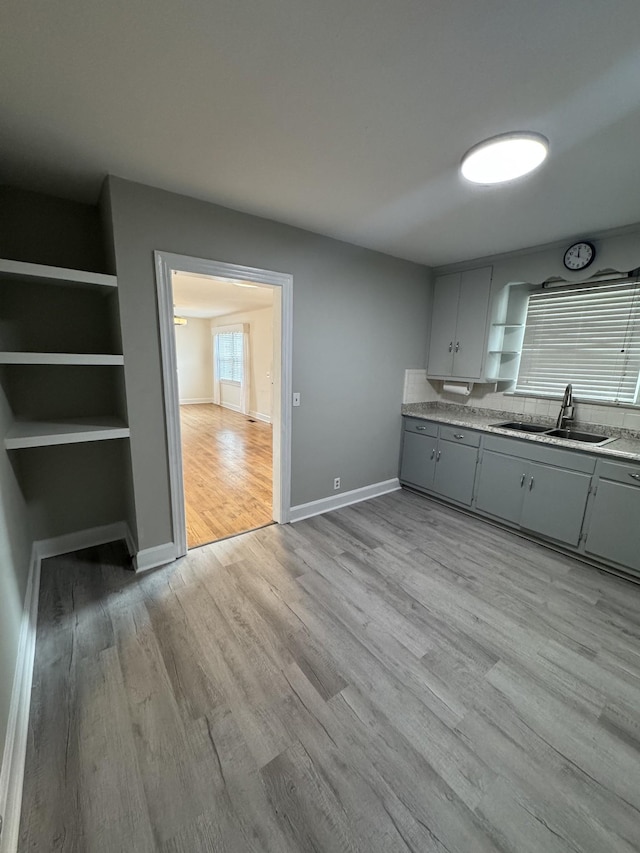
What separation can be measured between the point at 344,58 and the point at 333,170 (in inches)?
26.9

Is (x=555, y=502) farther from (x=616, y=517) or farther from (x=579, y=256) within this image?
(x=579, y=256)

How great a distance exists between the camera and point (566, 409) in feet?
9.78

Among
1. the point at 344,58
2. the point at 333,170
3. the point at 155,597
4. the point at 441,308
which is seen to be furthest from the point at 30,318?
the point at 441,308

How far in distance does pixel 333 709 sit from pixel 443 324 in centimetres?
346

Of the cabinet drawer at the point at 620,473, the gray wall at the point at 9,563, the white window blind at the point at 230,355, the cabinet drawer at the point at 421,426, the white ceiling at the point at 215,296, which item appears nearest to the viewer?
the gray wall at the point at 9,563

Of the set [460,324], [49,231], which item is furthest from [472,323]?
[49,231]

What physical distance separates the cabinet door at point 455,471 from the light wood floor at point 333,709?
92cm

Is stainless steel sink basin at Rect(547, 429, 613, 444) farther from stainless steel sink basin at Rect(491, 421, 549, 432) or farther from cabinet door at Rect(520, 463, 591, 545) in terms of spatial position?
cabinet door at Rect(520, 463, 591, 545)

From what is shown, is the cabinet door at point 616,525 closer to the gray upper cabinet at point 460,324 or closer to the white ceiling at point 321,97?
the gray upper cabinet at point 460,324

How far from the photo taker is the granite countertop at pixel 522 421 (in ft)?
7.87

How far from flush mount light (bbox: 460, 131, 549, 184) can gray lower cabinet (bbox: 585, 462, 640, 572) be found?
198 cm

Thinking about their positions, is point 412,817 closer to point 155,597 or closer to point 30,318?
point 155,597

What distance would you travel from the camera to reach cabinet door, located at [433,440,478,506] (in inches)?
126

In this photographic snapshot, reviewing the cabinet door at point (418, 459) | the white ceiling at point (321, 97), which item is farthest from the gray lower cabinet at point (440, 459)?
the white ceiling at point (321, 97)
